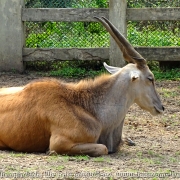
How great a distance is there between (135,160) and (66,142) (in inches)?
29.6

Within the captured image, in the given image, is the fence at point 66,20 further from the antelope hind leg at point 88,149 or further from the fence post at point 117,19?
the antelope hind leg at point 88,149

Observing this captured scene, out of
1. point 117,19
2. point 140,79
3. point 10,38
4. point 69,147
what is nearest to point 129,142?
point 140,79

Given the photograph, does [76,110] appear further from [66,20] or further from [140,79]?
[66,20]

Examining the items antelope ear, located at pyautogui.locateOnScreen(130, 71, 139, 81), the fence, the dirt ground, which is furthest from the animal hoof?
the fence

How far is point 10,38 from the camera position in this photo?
12.3 m

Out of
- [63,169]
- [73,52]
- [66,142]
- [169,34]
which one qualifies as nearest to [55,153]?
[66,142]

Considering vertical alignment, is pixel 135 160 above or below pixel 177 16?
below

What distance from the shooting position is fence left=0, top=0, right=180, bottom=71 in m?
11.8

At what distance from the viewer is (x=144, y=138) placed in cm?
780

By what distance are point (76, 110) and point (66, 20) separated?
547 centimetres

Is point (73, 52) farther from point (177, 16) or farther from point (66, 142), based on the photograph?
point (66, 142)

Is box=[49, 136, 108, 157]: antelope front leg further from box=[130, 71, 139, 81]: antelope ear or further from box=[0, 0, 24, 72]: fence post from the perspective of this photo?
box=[0, 0, 24, 72]: fence post

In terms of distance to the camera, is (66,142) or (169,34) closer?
(66,142)

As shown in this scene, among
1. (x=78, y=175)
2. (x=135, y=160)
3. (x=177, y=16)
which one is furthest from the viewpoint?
(x=177, y=16)
